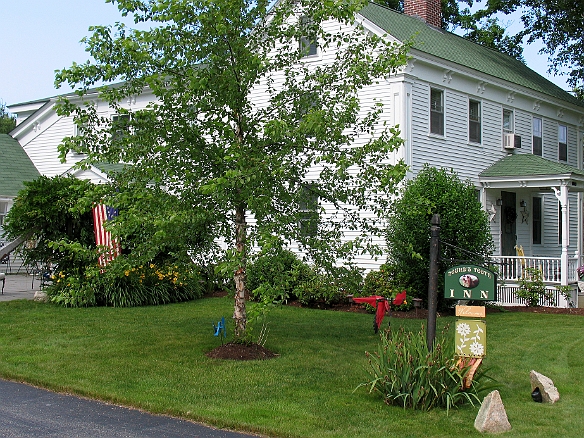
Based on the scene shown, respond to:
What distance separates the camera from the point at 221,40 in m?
9.57

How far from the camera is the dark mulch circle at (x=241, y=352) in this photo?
9.88 m

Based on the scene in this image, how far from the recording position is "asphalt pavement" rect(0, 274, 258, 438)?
6.57 meters

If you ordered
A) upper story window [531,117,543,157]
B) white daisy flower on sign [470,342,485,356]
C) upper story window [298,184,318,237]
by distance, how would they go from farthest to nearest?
1. upper story window [531,117,543,157]
2. upper story window [298,184,318,237]
3. white daisy flower on sign [470,342,485,356]

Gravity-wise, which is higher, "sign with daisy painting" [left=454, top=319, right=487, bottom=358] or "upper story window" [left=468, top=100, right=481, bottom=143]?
"upper story window" [left=468, top=100, right=481, bottom=143]

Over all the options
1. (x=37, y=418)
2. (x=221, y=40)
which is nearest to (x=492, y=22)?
(x=221, y=40)

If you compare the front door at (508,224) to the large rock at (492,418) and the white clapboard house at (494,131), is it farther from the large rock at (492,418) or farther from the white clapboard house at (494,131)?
the large rock at (492,418)

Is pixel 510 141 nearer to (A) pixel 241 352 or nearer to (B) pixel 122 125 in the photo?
(A) pixel 241 352

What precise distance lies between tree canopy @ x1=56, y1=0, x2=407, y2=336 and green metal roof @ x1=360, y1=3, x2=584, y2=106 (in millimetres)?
8266

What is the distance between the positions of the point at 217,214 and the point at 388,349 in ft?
10.4

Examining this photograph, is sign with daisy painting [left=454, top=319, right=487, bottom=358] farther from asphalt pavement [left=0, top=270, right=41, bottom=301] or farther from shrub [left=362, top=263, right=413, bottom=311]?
asphalt pavement [left=0, top=270, right=41, bottom=301]

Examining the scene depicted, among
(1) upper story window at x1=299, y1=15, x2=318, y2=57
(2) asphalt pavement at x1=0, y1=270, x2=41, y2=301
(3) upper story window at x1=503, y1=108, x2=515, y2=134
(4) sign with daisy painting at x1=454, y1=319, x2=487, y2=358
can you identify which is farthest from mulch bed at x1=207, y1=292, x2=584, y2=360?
(3) upper story window at x1=503, y1=108, x2=515, y2=134

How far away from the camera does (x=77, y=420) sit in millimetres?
7012

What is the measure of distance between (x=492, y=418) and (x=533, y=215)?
1817 centimetres

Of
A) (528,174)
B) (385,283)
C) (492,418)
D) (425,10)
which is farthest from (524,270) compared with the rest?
(492,418)
